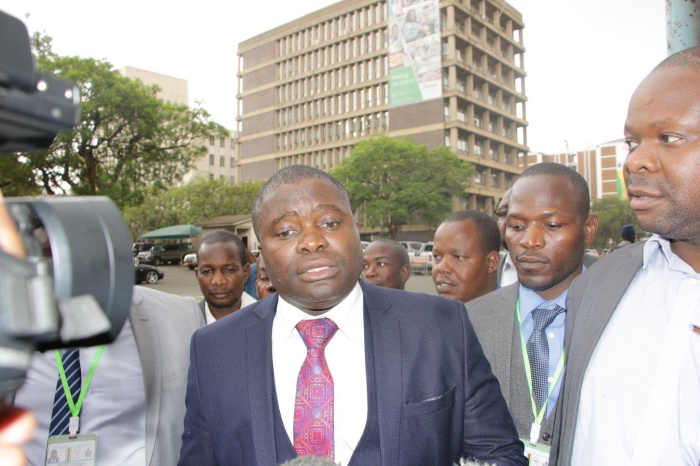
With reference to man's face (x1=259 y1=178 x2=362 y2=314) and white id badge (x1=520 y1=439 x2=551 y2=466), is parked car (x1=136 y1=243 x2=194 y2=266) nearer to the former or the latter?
man's face (x1=259 y1=178 x2=362 y2=314)

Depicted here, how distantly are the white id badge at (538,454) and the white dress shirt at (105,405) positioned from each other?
177 centimetres

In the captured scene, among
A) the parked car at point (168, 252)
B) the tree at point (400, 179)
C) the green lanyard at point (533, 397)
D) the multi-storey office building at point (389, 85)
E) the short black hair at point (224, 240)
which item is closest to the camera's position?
the green lanyard at point (533, 397)

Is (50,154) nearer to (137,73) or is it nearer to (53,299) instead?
(53,299)

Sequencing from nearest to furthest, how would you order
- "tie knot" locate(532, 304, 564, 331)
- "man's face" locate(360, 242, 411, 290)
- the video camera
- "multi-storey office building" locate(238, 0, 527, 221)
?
the video camera, "tie knot" locate(532, 304, 564, 331), "man's face" locate(360, 242, 411, 290), "multi-storey office building" locate(238, 0, 527, 221)

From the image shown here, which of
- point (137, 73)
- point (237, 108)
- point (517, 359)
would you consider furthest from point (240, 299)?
point (137, 73)

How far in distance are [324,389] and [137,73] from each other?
3179 inches

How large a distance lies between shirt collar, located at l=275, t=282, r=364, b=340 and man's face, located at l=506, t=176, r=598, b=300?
966 millimetres

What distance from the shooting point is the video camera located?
68cm

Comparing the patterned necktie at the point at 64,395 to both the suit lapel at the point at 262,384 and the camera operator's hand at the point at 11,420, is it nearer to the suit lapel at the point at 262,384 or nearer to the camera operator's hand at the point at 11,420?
the suit lapel at the point at 262,384

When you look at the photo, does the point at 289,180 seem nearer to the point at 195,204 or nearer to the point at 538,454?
the point at 538,454

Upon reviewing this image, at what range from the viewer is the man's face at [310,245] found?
1937 millimetres

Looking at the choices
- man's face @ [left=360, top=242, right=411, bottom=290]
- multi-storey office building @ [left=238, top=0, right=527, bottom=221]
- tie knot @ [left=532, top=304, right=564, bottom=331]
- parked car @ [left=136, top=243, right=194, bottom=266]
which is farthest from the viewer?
multi-storey office building @ [left=238, top=0, right=527, bottom=221]

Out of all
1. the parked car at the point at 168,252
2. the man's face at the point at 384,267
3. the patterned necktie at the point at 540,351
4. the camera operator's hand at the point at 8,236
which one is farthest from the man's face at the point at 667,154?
Result: the parked car at the point at 168,252

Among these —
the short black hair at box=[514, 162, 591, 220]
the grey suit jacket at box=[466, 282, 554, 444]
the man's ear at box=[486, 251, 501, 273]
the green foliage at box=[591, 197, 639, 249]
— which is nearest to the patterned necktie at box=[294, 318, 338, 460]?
the grey suit jacket at box=[466, 282, 554, 444]
